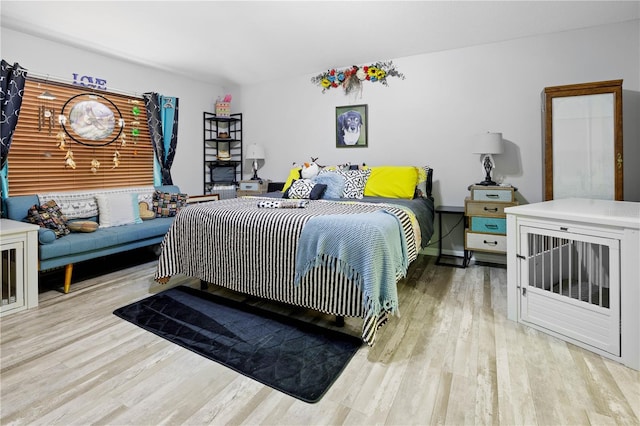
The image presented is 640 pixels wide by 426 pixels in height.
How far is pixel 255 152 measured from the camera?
5.03 meters

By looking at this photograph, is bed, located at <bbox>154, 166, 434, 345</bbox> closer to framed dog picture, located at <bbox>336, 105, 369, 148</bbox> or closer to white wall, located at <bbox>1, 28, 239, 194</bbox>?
framed dog picture, located at <bbox>336, 105, 369, 148</bbox>

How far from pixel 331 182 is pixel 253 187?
5.61 ft

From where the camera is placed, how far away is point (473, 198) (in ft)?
11.5

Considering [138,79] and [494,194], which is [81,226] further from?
[494,194]

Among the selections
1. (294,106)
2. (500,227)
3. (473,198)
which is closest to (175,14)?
(294,106)

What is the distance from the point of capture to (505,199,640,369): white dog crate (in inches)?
68.2

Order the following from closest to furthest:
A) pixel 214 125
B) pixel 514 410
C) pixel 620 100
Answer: pixel 514 410, pixel 620 100, pixel 214 125

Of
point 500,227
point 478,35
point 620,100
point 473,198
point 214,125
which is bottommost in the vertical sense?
point 500,227

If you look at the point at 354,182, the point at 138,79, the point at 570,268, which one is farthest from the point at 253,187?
the point at 570,268

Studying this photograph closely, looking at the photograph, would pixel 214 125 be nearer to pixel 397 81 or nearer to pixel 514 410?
pixel 397 81

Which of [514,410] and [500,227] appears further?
[500,227]

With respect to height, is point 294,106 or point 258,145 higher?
point 294,106

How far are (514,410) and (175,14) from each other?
12.0 feet

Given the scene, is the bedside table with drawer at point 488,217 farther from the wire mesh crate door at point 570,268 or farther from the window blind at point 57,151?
the window blind at point 57,151
